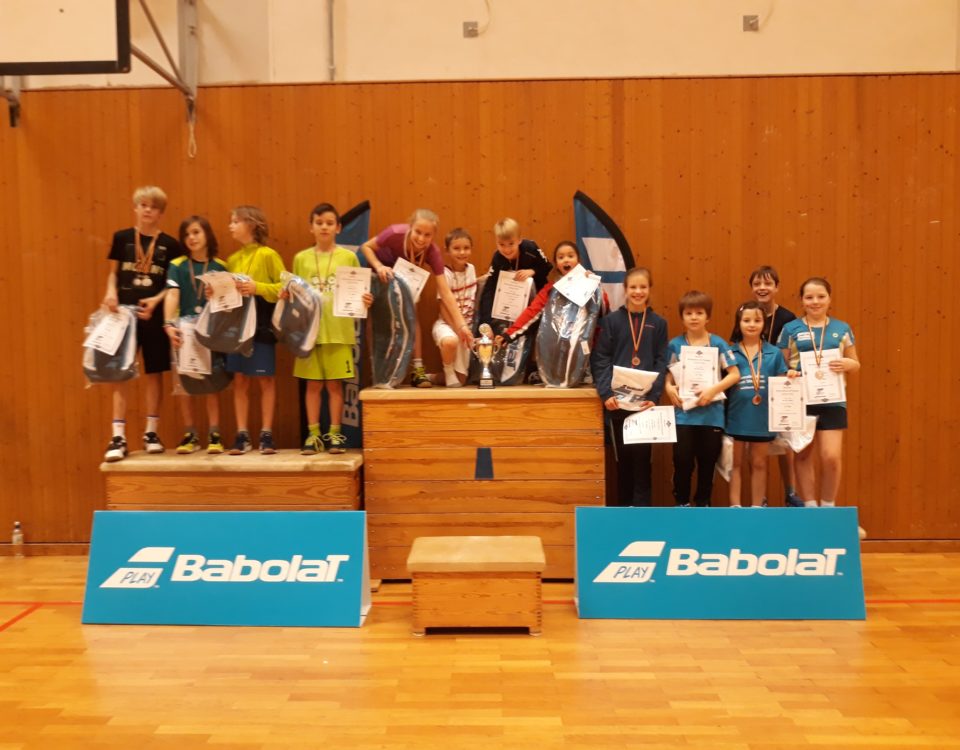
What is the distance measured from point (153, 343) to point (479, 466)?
188cm

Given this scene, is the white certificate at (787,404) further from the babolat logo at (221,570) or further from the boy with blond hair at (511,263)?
the babolat logo at (221,570)

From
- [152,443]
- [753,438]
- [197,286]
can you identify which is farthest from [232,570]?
[753,438]

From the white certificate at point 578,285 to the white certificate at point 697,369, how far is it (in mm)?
561

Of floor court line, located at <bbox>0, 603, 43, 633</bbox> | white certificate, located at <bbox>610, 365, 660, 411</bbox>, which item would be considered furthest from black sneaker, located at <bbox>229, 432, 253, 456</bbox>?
white certificate, located at <bbox>610, 365, 660, 411</bbox>

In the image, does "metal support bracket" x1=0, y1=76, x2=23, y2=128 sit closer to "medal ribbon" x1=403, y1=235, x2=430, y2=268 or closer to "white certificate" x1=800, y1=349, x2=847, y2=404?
"medal ribbon" x1=403, y1=235, x2=430, y2=268

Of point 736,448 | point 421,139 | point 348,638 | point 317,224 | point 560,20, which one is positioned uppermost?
point 560,20

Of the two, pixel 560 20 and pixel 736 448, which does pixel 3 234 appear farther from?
pixel 736 448

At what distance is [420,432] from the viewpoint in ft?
14.3

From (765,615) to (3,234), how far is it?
4576 millimetres

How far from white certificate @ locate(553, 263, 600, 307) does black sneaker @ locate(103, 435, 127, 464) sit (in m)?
2.39

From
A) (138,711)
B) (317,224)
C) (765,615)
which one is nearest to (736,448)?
(765,615)

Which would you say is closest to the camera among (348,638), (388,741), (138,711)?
(388,741)

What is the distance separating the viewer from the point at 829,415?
438cm

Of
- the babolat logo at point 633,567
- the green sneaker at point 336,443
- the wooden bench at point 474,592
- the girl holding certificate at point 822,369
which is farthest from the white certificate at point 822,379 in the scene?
the green sneaker at point 336,443
